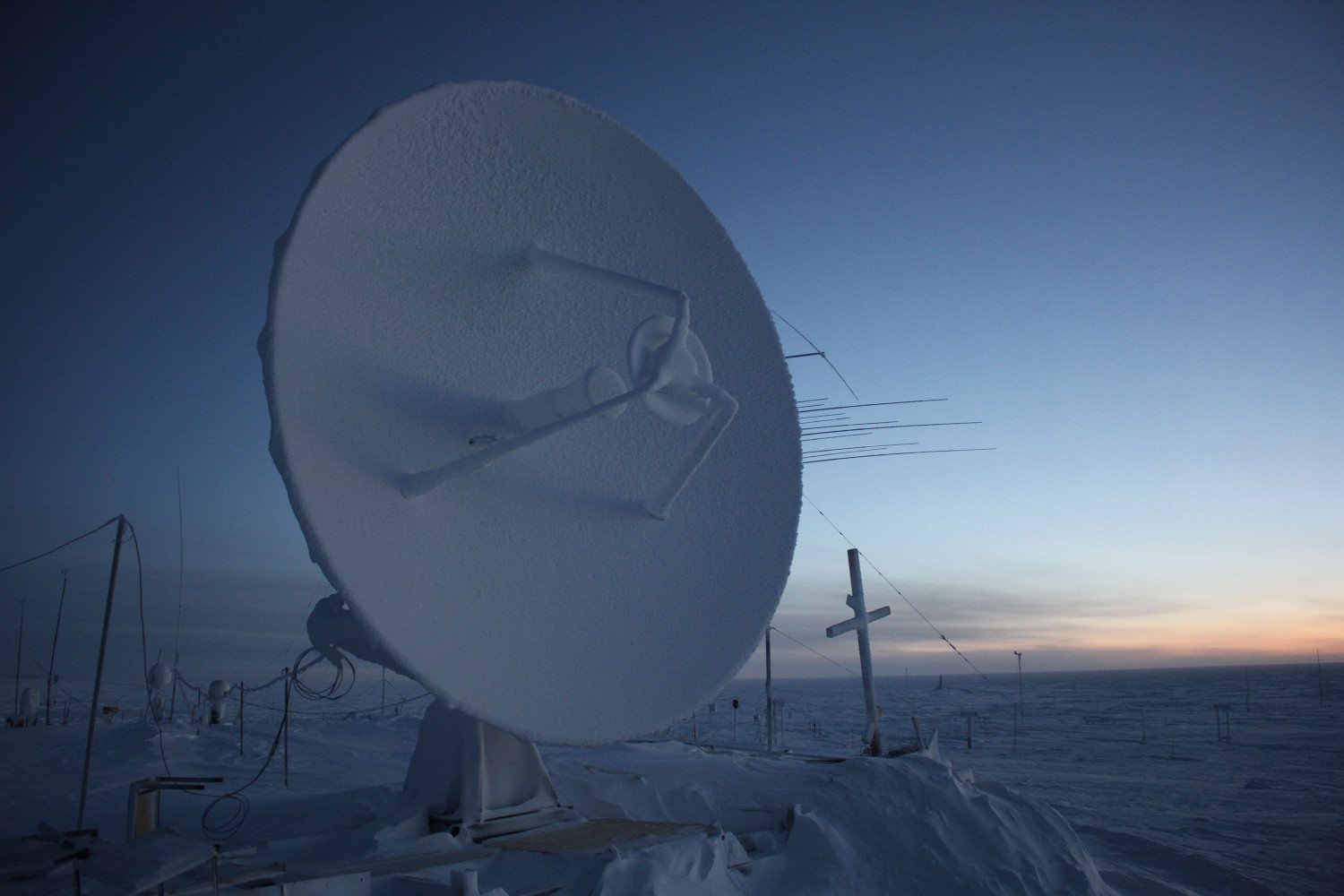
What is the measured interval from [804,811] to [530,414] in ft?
21.2

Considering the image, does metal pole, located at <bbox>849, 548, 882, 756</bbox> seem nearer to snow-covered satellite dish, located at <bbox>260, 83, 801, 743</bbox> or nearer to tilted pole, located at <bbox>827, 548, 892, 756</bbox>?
tilted pole, located at <bbox>827, 548, 892, 756</bbox>

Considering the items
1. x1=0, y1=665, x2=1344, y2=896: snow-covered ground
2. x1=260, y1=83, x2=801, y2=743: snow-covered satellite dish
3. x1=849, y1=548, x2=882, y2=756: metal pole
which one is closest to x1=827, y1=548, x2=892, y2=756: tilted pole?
x1=849, y1=548, x2=882, y2=756: metal pole

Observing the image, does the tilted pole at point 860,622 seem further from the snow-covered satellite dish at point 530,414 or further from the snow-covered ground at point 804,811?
the snow-covered satellite dish at point 530,414

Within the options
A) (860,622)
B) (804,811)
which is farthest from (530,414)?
(860,622)

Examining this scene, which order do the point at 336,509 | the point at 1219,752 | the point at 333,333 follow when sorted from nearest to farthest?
the point at 336,509 → the point at 333,333 → the point at 1219,752

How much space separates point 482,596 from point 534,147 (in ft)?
12.1

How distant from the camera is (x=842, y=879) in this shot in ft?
29.5

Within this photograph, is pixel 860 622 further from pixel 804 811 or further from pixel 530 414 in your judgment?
pixel 530 414

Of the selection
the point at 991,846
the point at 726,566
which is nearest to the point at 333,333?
the point at 726,566

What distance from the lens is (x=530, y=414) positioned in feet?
21.0

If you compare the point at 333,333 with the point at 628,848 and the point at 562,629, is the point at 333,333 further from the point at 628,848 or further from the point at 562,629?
the point at 628,848

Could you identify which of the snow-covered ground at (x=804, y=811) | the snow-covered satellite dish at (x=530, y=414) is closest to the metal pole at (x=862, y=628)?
the snow-covered ground at (x=804, y=811)

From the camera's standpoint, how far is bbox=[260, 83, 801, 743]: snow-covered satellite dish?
210 inches

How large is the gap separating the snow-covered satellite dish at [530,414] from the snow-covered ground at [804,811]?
8.43ft
